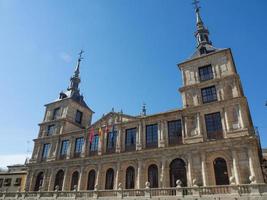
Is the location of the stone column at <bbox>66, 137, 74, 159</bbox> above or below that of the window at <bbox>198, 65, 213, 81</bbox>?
below

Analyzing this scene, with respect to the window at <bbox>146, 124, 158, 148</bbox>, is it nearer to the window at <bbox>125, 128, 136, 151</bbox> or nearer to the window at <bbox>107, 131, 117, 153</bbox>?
the window at <bbox>125, 128, 136, 151</bbox>

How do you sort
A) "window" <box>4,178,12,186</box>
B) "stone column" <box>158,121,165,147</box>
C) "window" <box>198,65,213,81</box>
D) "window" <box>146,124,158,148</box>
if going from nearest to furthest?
"stone column" <box>158,121,165,147</box>
"window" <box>146,124,158,148</box>
"window" <box>198,65,213,81</box>
"window" <box>4,178,12,186</box>

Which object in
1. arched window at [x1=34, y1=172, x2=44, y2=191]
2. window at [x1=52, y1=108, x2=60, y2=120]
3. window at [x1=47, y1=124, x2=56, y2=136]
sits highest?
window at [x1=52, y1=108, x2=60, y2=120]

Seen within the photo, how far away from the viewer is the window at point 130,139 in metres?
23.7

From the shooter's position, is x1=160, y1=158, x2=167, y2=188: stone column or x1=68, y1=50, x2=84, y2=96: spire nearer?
x1=160, y1=158, x2=167, y2=188: stone column

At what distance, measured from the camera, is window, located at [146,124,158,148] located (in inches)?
883

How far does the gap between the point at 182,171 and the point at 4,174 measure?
28.3 m

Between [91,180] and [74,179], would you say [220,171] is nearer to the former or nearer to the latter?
[91,180]

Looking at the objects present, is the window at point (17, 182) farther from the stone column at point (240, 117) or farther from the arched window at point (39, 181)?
the stone column at point (240, 117)

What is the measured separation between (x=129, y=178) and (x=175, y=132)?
21.4 ft

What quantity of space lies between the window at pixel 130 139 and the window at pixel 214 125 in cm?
781

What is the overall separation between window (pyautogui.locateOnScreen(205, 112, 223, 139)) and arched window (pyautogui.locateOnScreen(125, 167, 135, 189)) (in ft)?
27.3

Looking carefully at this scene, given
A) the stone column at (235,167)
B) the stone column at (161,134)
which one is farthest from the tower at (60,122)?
the stone column at (235,167)

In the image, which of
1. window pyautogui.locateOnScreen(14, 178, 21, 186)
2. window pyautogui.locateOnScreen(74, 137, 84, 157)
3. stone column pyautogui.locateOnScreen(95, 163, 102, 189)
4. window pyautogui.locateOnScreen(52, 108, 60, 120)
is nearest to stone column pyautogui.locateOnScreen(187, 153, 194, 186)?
stone column pyautogui.locateOnScreen(95, 163, 102, 189)
